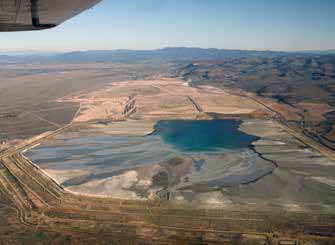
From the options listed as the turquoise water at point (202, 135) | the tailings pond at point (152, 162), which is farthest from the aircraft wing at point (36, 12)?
the turquoise water at point (202, 135)

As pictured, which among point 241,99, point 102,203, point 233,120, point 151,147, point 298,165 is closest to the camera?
point 102,203

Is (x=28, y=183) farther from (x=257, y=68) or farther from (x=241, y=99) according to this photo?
(x=257, y=68)

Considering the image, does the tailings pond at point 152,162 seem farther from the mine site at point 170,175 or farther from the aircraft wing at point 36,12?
the aircraft wing at point 36,12

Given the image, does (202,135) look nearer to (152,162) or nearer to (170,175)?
(152,162)

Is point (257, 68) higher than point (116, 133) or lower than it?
higher

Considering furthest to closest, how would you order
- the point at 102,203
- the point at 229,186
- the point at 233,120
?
the point at 233,120
the point at 229,186
the point at 102,203

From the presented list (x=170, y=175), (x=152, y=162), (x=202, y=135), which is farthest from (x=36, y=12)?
(x=202, y=135)

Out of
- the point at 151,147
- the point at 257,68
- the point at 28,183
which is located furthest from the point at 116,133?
the point at 257,68
